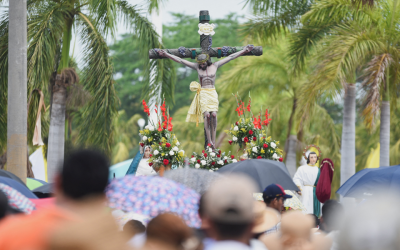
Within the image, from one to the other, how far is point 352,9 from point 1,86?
777 centimetres

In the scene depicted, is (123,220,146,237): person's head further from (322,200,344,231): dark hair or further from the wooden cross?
the wooden cross

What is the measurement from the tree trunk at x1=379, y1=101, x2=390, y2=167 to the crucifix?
3240mm

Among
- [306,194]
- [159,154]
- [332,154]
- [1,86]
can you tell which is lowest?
[332,154]

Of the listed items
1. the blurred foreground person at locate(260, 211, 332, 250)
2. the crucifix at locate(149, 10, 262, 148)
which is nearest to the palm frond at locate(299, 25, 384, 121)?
the crucifix at locate(149, 10, 262, 148)

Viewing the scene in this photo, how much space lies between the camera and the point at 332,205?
499 centimetres

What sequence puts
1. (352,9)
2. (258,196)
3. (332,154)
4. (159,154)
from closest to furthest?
(258,196)
(159,154)
(352,9)
(332,154)

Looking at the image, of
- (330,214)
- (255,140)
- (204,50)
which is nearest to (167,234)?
(330,214)

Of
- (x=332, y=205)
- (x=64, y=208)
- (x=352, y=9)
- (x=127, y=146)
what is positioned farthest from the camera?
(x=127, y=146)

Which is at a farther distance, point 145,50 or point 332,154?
point 332,154

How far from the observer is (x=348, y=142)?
1196 cm

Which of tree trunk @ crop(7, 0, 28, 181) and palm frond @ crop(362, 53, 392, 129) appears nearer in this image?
tree trunk @ crop(7, 0, 28, 181)

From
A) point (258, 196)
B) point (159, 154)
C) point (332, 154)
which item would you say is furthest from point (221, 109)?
point (258, 196)

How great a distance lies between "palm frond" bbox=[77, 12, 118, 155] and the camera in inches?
452

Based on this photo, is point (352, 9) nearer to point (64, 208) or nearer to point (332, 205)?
point (332, 205)
